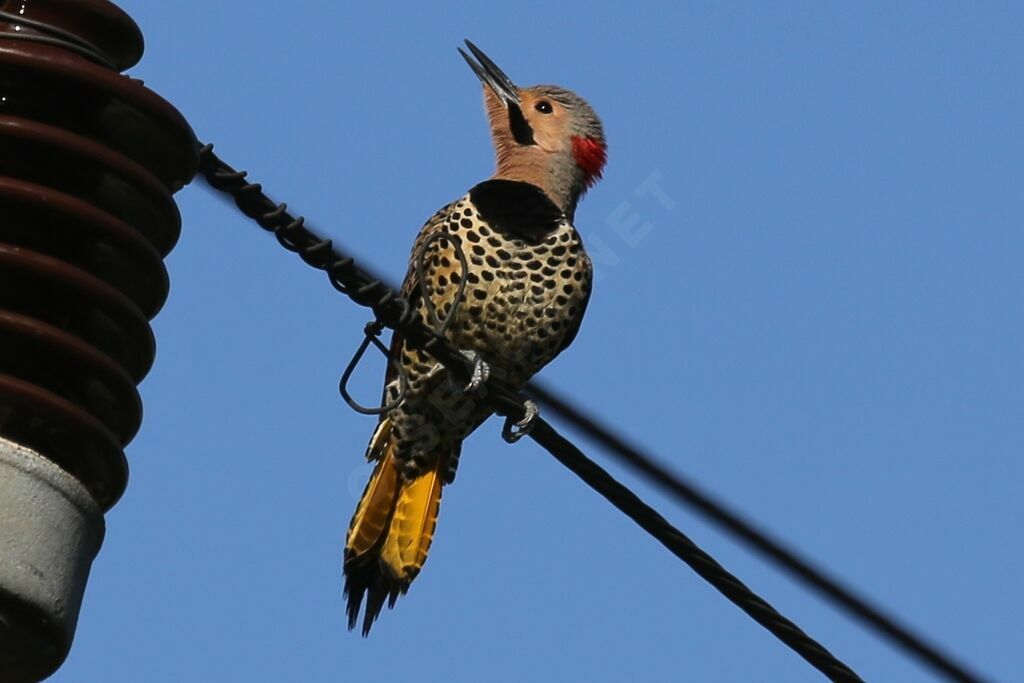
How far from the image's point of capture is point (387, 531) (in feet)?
22.6

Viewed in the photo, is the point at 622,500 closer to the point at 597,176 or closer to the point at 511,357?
the point at 511,357

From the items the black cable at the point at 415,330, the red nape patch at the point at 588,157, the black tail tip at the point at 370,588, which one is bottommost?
the black tail tip at the point at 370,588

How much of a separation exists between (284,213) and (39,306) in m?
1.04

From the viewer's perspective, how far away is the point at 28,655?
2.92 metres

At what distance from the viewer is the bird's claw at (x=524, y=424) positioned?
4.86 metres

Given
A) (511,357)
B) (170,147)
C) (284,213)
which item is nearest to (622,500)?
(284,213)

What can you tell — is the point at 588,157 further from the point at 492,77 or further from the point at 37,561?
the point at 37,561

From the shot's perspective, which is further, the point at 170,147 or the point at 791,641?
the point at 791,641

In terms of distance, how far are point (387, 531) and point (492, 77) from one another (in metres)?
2.16

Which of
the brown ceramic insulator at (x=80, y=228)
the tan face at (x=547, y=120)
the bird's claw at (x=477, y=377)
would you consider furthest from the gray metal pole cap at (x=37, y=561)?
the tan face at (x=547, y=120)

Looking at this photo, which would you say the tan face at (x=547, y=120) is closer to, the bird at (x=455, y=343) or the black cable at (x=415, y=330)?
the bird at (x=455, y=343)

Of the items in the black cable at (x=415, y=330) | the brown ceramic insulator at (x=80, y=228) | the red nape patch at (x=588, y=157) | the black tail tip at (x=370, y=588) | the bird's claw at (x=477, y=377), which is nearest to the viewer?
the brown ceramic insulator at (x=80, y=228)

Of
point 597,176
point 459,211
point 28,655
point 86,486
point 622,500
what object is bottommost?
point 28,655

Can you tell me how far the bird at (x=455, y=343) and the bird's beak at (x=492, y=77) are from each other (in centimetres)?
90
